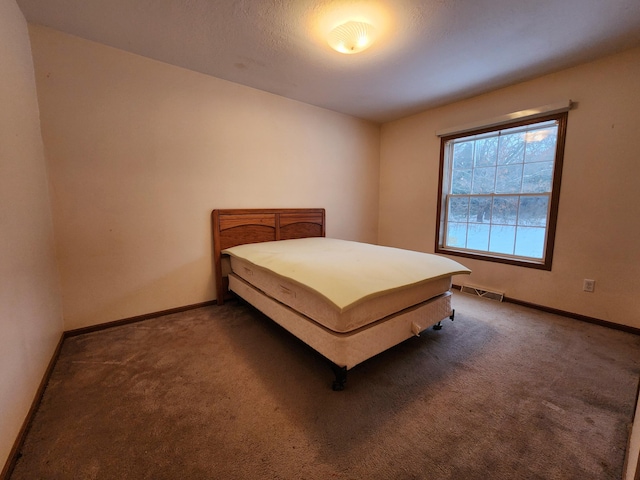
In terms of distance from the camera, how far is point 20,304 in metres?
1.36

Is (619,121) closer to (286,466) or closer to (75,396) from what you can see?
(286,466)

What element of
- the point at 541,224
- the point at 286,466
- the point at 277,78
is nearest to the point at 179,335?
the point at 286,466

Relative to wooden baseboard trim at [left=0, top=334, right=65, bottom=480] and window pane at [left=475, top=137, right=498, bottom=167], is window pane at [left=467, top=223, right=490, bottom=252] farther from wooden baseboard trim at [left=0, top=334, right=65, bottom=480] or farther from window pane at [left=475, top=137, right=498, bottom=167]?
wooden baseboard trim at [left=0, top=334, right=65, bottom=480]

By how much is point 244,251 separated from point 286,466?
1.78m

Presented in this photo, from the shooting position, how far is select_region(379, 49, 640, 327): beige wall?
2197mm

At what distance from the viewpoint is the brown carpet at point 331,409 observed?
1.09m

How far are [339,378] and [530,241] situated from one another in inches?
104

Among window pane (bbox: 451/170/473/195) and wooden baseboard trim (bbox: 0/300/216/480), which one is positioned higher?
window pane (bbox: 451/170/473/195)

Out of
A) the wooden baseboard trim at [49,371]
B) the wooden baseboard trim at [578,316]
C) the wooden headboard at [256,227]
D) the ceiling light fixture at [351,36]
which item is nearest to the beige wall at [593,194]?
the wooden baseboard trim at [578,316]

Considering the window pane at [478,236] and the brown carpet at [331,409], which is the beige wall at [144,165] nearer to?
the brown carpet at [331,409]

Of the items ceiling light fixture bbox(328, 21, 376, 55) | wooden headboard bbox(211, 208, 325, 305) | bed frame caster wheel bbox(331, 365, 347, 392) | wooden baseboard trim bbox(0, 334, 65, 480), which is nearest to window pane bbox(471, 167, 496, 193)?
wooden headboard bbox(211, 208, 325, 305)

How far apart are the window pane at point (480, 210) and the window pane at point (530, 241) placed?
1.21 ft

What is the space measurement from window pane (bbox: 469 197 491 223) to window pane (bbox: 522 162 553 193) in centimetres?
39

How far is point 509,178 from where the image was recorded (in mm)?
2939
